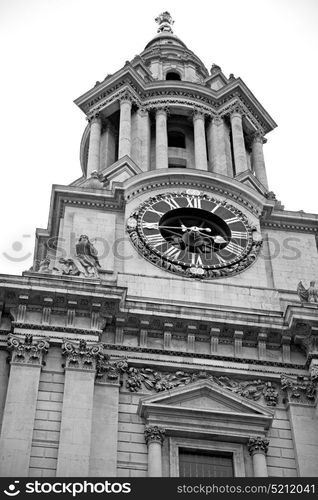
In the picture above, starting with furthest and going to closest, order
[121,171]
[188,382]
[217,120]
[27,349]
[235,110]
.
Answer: [235,110]
[217,120]
[121,171]
[188,382]
[27,349]

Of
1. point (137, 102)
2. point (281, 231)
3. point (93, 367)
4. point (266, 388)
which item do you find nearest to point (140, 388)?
point (93, 367)

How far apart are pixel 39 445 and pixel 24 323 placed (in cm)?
406

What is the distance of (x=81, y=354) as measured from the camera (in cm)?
2925

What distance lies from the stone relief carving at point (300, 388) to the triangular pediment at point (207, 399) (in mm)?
1160

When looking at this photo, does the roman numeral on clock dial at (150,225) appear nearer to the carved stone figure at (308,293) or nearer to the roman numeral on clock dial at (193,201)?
the roman numeral on clock dial at (193,201)

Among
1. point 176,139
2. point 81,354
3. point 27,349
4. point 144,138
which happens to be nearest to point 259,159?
point 176,139

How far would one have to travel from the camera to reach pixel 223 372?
30109 mm

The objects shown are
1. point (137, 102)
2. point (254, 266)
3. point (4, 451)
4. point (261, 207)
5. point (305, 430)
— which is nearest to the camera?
point (4, 451)

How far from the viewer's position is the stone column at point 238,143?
41875mm

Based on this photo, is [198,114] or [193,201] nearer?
[193,201]

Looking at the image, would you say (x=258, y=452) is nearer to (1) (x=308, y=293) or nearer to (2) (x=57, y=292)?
(1) (x=308, y=293)

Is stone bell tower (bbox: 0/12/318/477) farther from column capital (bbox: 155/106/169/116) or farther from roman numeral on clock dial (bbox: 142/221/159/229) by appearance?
column capital (bbox: 155/106/169/116)

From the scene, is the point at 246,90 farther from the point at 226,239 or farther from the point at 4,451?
the point at 4,451

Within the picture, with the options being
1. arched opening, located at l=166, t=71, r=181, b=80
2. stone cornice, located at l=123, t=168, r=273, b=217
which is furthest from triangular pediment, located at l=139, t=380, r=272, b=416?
arched opening, located at l=166, t=71, r=181, b=80
